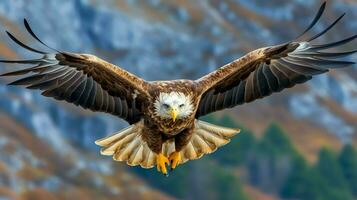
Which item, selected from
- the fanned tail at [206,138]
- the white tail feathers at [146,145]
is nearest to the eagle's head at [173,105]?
the white tail feathers at [146,145]

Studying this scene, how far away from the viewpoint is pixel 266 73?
76.1 feet

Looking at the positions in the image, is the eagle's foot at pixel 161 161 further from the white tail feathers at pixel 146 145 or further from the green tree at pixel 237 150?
the green tree at pixel 237 150

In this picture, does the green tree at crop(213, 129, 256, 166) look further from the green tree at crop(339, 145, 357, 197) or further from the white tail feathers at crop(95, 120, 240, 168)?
the white tail feathers at crop(95, 120, 240, 168)

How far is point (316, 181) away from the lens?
129 metres

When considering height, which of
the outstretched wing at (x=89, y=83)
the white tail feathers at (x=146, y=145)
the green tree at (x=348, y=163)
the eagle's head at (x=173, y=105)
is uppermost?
the green tree at (x=348, y=163)

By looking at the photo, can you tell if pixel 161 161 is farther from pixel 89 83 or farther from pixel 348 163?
pixel 348 163

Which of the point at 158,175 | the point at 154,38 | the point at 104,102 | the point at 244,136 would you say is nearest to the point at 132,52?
the point at 154,38

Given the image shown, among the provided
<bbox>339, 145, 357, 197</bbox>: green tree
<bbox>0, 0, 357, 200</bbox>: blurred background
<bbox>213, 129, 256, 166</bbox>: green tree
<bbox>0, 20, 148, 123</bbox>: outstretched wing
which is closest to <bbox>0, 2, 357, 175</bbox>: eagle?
<bbox>0, 20, 148, 123</bbox>: outstretched wing

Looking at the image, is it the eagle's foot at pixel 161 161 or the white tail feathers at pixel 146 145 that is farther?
the white tail feathers at pixel 146 145

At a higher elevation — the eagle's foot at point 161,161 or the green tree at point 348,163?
the green tree at point 348,163

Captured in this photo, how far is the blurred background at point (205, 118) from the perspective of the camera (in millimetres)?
116062

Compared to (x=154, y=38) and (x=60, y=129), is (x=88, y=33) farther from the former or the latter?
(x=60, y=129)

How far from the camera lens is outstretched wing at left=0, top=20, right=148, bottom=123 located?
22.0 metres

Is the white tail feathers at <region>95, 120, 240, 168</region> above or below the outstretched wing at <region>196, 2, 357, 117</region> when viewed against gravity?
below
